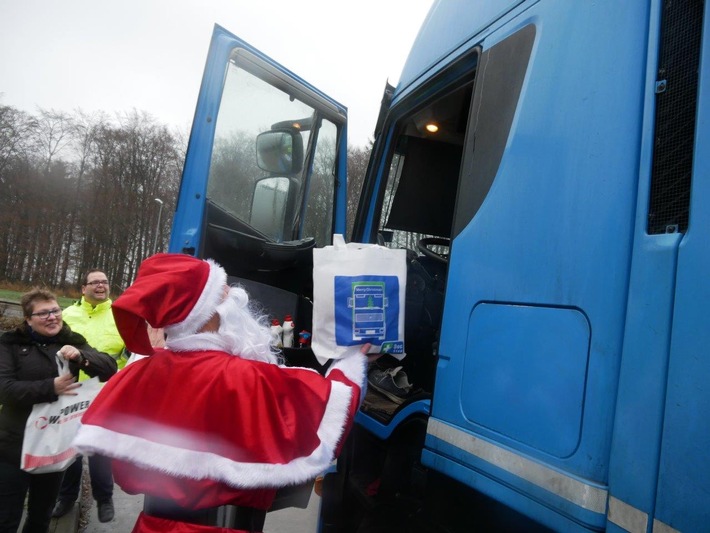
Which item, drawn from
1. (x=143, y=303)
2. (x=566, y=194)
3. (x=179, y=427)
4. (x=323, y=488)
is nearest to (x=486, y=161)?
(x=566, y=194)

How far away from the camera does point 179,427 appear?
5.01 ft

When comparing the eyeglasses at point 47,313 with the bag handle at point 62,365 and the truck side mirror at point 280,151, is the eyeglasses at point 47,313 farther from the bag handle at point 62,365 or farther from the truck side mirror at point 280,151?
the truck side mirror at point 280,151

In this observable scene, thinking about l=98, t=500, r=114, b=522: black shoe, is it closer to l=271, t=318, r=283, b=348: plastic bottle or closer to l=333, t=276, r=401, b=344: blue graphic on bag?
l=271, t=318, r=283, b=348: plastic bottle

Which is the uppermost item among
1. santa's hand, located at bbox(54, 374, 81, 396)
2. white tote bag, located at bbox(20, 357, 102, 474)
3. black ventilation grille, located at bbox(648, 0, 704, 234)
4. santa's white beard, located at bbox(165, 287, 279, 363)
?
black ventilation grille, located at bbox(648, 0, 704, 234)

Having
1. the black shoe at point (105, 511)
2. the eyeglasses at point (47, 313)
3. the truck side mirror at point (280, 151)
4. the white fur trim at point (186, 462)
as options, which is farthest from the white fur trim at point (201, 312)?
the black shoe at point (105, 511)

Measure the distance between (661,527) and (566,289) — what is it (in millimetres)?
546

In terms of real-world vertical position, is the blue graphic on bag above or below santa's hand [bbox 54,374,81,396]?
above

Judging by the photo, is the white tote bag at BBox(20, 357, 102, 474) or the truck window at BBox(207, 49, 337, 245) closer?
the truck window at BBox(207, 49, 337, 245)

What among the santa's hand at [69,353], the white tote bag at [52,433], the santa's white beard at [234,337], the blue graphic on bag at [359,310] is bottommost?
the white tote bag at [52,433]

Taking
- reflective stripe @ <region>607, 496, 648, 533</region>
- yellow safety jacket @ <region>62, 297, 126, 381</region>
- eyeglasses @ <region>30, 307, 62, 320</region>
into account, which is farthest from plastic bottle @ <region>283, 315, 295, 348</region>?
reflective stripe @ <region>607, 496, 648, 533</region>

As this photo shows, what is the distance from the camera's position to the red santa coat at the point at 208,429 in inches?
59.8

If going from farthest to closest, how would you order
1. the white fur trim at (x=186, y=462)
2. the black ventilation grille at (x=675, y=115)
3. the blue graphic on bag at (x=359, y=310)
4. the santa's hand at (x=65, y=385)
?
the santa's hand at (x=65, y=385) → the blue graphic on bag at (x=359, y=310) → the white fur trim at (x=186, y=462) → the black ventilation grille at (x=675, y=115)

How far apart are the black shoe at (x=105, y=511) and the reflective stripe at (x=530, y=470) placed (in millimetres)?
3589

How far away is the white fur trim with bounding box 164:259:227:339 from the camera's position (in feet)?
5.35
